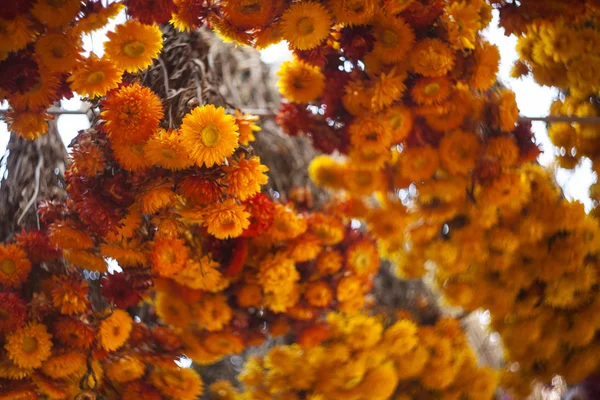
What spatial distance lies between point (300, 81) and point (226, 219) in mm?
178

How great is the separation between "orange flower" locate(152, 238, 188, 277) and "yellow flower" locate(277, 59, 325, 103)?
191 mm

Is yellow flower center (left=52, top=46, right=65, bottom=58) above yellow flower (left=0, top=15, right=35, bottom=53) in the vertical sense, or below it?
below

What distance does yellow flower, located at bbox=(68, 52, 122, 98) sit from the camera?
19.4 inches

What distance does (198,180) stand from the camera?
474mm

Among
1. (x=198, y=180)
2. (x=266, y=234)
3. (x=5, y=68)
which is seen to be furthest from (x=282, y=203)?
(x=5, y=68)

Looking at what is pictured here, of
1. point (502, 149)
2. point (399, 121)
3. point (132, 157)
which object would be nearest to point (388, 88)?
point (399, 121)

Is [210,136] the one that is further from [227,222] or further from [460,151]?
[460,151]

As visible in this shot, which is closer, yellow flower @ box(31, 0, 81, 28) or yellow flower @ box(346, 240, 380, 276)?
yellow flower @ box(31, 0, 81, 28)

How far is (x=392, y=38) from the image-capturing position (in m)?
0.54

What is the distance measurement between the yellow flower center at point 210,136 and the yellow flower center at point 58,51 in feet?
0.45

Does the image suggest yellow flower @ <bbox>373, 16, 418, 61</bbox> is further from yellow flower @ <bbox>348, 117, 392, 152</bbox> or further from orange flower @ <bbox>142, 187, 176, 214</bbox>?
orange flower @ <bbox>142, 187, 176, 214</bbox>

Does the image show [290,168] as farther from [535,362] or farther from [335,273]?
[535,362]

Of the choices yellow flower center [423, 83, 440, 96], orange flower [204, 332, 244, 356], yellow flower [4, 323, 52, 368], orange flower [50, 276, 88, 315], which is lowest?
yellow flower [4, 323, 52, 368]

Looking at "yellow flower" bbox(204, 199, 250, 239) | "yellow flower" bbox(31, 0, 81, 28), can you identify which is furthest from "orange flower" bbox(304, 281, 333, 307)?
"yellow flower" bbox(31, 0, 81, 28)
